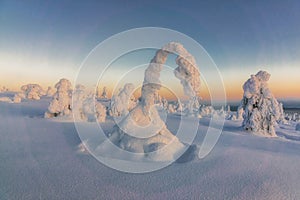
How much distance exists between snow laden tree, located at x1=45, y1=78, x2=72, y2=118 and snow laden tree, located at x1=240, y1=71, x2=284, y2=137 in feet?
57.1

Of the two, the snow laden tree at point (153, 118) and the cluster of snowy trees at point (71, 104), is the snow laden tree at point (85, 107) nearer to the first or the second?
the cluster of snowy trees at point (71, 104)

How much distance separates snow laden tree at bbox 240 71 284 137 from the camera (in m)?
19.5

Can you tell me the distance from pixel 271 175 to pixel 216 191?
2.63m

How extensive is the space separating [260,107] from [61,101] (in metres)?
19.7

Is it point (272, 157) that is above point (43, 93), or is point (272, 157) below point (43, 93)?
below

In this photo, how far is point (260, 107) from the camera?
19859 mm

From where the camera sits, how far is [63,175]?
6.66 metres

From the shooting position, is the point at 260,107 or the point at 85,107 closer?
the point at 260,107

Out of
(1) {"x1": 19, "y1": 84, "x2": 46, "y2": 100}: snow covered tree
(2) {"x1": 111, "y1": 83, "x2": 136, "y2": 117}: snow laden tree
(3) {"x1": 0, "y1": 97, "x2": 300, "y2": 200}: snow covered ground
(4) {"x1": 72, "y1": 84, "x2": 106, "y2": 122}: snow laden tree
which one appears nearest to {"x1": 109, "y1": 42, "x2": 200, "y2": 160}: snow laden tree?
(3) {"x1": 0, "y1": 97, "x2": 300, "y2": 200}: snow covered ground

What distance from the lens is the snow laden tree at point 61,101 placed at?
22031 millimetres

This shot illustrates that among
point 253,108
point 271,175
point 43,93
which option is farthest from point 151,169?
point 43,93

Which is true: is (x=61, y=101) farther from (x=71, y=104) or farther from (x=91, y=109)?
(x=91, y=109)

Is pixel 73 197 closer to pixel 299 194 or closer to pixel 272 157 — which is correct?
pixel 299 194

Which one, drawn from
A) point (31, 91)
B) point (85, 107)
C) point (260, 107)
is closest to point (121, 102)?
point (85, 107)
